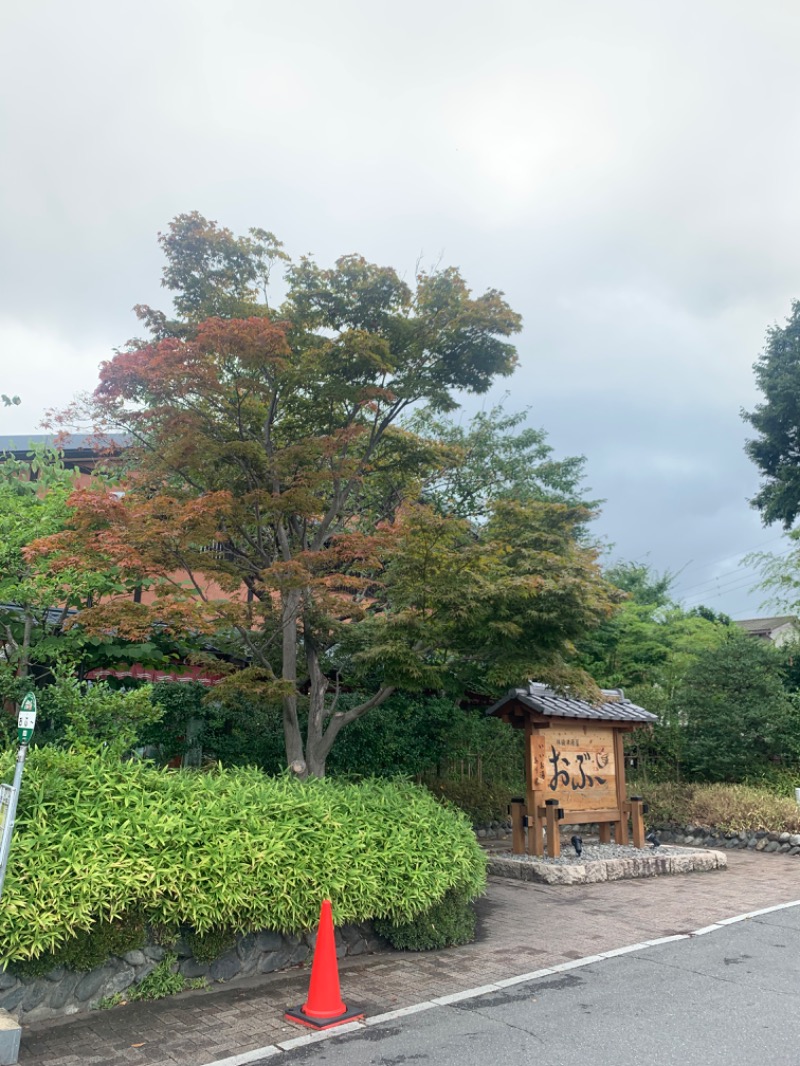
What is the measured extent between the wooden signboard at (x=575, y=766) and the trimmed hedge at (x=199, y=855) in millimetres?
4878

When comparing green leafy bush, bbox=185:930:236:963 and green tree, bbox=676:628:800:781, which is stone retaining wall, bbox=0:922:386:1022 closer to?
green leafy bush, bbox=185:930:236:963

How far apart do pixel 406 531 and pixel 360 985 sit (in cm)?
500

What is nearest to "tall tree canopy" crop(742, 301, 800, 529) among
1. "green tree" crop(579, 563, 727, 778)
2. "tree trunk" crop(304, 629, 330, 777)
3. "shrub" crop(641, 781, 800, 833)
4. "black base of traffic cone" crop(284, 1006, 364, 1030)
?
"green tree" crop(579, 563, 727, 778)

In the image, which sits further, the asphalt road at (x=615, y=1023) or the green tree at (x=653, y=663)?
the green tree at (x=653, y=663)

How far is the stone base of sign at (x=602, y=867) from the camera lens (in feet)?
37.4

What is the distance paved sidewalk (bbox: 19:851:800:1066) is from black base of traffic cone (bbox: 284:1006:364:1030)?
0.34 feet

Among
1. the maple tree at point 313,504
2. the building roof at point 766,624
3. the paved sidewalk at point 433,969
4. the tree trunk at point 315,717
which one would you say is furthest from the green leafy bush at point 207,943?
the building roof at point 766,624

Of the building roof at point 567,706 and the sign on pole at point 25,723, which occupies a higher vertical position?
the building roof at point 567,706

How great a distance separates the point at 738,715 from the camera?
17.7 m

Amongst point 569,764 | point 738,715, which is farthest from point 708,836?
point 569,764

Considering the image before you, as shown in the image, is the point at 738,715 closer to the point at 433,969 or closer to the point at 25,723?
the point at 433,969

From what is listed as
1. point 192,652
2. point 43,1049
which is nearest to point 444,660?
point 192,652

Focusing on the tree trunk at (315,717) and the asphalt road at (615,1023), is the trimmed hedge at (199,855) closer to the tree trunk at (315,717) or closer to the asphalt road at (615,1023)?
the asphalt road at (615,1023)

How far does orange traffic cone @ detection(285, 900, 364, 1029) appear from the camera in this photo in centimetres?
577
